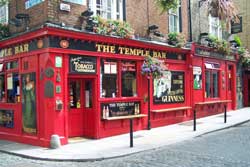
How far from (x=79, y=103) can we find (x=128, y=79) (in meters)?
2.33

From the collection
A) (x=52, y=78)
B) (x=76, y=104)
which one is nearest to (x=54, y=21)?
(x=52, y=78)

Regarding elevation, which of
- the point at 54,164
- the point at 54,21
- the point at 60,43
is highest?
the point at 54,21

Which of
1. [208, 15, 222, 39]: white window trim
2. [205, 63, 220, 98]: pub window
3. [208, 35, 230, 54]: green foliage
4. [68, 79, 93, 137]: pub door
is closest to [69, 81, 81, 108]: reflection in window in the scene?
[68, 79, 93, 137]: pub door

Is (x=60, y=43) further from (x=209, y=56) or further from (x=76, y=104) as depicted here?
(x=209, y=56)

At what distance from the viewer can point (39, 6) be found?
12.2 meters

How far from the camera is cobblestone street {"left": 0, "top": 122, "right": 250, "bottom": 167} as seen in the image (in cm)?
868

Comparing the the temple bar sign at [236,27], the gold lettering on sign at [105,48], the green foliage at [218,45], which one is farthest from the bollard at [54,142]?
the the temple bar sign at [236,27]

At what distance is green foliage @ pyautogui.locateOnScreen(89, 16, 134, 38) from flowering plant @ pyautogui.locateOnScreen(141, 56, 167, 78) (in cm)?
133

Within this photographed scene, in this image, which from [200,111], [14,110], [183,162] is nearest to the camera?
[183,162]

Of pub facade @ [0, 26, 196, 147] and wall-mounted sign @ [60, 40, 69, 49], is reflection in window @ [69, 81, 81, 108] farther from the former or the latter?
wall-mounted sign @ [60, 40, 69, 49]

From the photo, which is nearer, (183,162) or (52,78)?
(183,162)

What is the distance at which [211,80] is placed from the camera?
66.6 feet

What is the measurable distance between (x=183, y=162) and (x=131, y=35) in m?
6.64

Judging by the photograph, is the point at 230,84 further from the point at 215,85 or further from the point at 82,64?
the point at 82,64
